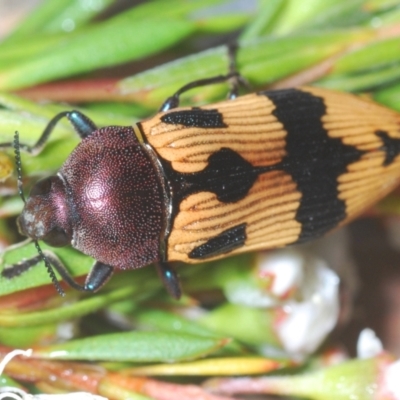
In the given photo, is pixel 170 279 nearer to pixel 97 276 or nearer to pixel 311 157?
pixel 97 276

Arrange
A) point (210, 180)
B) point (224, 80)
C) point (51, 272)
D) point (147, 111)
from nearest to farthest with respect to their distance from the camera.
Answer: point (51, 272) < point (210, 180) < point (224, 80) < point (147, 111)

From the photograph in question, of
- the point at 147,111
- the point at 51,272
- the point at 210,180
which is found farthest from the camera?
the point at 147,111

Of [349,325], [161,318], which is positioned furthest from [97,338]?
[349,325]

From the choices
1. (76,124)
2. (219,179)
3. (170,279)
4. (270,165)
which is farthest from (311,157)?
(76,124)

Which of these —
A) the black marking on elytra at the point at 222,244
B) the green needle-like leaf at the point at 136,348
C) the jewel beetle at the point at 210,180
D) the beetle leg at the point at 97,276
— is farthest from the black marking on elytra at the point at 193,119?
the green needle-like leaf at the point at 136,348

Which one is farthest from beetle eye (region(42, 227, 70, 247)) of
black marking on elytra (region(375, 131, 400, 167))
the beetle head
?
black marking on elytra (region(375, 131, 400, 167))

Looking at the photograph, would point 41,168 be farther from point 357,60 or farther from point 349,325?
point 349,325

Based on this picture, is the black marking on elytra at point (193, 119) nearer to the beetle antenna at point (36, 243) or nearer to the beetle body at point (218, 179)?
the beetle body at point (218, 179)
